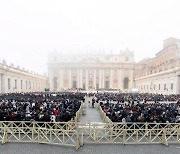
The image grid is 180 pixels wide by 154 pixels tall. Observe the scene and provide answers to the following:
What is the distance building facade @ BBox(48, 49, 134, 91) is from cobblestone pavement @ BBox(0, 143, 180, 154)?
250ft

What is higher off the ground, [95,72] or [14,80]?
[95,72]

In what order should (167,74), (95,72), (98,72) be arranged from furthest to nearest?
1. (98,72)
2. (95,72)
3. (167,74)

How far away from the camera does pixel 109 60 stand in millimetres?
89750

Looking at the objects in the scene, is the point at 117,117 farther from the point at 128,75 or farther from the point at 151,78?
the point at 128,75

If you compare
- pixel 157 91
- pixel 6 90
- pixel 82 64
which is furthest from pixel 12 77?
pixel 82 64

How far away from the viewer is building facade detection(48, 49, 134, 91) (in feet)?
284

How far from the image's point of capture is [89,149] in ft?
28.0

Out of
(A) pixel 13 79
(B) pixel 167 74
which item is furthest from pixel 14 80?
(B) pixel 167 74

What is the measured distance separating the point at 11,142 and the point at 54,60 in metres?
84.9

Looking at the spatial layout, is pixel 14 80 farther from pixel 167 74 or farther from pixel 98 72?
pixel 98 72

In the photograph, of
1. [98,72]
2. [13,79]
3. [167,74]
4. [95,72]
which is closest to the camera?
[167,74]

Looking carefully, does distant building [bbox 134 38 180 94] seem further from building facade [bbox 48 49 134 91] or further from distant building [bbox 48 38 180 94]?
building facade [bbox 48 49 134 91]

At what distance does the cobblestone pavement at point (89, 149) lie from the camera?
812 centimetres

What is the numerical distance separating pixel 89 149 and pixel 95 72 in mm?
78444
